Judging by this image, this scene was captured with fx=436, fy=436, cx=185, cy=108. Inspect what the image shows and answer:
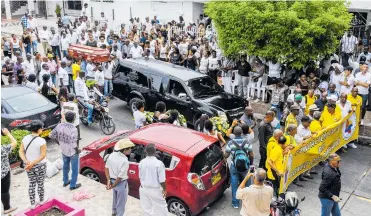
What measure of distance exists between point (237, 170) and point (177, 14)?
1837 cm

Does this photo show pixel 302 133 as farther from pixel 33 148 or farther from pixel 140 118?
pixel 33 148

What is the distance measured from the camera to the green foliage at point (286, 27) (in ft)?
42.7

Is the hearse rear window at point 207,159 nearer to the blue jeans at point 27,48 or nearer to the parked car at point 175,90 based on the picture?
the parked car at point 175,90

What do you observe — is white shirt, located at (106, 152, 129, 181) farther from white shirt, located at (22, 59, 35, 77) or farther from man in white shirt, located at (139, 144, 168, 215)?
white shirt, located at (22, 59, 35, 77)

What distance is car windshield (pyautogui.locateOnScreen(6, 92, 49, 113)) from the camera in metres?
11.7

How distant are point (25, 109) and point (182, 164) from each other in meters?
5.79

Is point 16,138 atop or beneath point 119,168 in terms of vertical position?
beneath

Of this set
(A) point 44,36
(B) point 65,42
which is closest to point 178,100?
(B) point 65,42

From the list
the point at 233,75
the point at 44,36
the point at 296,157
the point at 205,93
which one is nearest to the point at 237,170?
the point at 296,157

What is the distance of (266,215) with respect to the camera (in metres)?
6.79

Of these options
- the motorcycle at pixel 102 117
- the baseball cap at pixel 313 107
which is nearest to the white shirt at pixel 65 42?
the motorcycle at pixel 102 117

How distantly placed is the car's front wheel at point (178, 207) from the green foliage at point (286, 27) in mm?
6969

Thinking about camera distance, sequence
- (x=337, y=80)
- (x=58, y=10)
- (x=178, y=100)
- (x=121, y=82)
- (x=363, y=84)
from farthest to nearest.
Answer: (x=58, y=10) → (x=121, y=82) → (x=337, y=80) → (x=178, y=100) → (x=363, y=84)

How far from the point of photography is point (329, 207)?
299 inches
